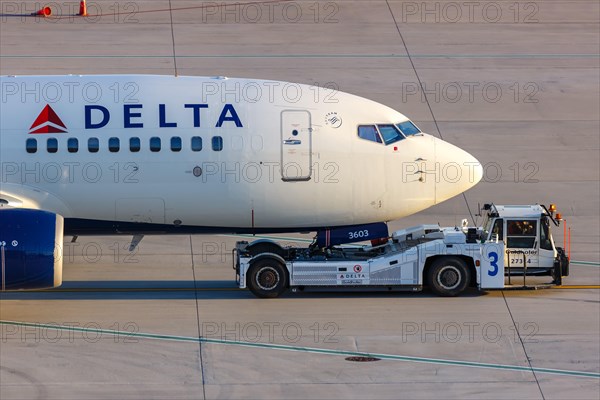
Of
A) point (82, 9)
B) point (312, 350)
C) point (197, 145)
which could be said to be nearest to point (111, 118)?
Answer: point (197, 145)

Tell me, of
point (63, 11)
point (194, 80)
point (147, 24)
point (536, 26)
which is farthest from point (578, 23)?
point (194, 80)

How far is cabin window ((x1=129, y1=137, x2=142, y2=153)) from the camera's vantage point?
32.2 metres

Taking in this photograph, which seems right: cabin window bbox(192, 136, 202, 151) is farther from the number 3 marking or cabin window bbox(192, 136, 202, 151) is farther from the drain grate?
the number 3 marking

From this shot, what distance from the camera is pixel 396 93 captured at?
160 ft

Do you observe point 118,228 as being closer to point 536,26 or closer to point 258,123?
point 258,123

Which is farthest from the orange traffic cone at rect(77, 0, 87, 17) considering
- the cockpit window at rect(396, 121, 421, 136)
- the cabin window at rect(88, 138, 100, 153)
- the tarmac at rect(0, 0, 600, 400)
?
the cockpit window at rect(396, 121, 421, 136)

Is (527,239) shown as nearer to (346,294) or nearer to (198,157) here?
(346,294)

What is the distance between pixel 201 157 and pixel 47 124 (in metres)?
3.79

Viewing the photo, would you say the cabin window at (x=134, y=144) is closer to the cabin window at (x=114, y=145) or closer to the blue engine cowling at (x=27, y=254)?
the cabin window at (x=114, y=145)

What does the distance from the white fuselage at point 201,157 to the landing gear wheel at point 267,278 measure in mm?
1337

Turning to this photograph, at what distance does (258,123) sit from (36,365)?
833 centimetres

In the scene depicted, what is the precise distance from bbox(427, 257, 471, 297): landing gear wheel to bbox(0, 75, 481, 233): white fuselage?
71.0 inches

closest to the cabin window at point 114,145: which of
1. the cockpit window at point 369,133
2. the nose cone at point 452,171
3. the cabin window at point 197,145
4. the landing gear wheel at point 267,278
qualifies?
the cabin window at point 197,145

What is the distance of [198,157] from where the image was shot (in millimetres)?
32281
